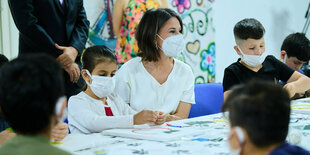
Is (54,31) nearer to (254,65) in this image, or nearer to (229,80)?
(229,80)

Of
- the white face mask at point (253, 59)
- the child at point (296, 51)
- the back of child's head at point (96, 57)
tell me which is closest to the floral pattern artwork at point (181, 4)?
the child at point (296, 51)

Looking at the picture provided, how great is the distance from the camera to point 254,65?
2.29m

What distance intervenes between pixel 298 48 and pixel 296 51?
0.10ft

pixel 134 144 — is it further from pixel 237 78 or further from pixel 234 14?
pixel 234 14

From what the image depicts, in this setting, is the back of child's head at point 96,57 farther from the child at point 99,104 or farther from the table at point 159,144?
the table at point 159,144

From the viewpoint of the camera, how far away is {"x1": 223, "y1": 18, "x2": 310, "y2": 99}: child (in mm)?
2254

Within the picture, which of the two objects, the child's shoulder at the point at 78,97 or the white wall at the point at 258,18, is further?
the white wall at the point at 258,18

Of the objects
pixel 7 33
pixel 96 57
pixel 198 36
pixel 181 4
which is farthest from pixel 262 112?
pixel 198 36

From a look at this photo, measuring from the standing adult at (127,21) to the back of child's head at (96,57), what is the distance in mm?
1332

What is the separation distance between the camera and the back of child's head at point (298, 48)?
299cm

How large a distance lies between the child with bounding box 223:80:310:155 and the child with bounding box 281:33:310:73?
7.93 ft

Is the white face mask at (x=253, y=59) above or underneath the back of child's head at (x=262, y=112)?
underneath

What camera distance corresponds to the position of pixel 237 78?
2.31 metres

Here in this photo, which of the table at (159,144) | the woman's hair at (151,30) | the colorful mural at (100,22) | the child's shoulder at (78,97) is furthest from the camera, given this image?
the colorful mural at (100,22)
